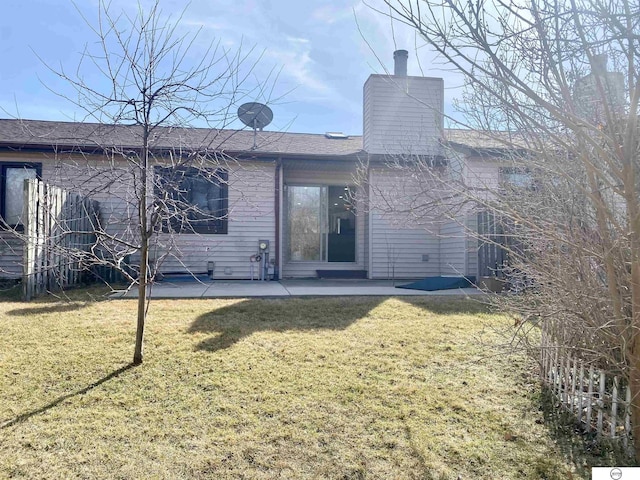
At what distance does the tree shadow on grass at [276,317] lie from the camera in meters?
4.72

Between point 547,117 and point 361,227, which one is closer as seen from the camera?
point 547,117

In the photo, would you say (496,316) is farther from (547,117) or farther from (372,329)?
(547,117)

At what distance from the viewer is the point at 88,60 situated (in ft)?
12.8

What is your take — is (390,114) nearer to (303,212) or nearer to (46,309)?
(303,212)

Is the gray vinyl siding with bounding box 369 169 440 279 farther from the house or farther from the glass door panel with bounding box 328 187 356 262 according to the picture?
the glass door panel with bounding box 328 187 356 262

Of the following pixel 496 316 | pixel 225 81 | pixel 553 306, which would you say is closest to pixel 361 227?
pixel 496 316

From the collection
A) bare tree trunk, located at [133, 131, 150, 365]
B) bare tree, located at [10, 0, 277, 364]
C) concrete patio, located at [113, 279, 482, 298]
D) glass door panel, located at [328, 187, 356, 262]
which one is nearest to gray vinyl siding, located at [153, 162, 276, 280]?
concrete patio, located at [113, 279, 482, 298]

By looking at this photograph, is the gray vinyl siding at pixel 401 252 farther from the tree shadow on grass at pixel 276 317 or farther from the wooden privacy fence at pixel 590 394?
the wooden privacy fence at pixel 590 394

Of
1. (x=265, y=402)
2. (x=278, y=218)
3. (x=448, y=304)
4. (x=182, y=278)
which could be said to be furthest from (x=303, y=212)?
(x=265, y=402)

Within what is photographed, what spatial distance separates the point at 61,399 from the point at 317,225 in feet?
27.1

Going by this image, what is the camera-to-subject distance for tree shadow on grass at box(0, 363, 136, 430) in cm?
275

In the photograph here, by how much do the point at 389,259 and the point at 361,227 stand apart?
1135 millimetres

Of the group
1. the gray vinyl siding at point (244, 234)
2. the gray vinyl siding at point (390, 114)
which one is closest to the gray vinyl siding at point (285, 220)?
the gray vinyl siding at point (244, 234)

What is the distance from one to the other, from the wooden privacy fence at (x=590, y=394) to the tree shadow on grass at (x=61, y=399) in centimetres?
328
